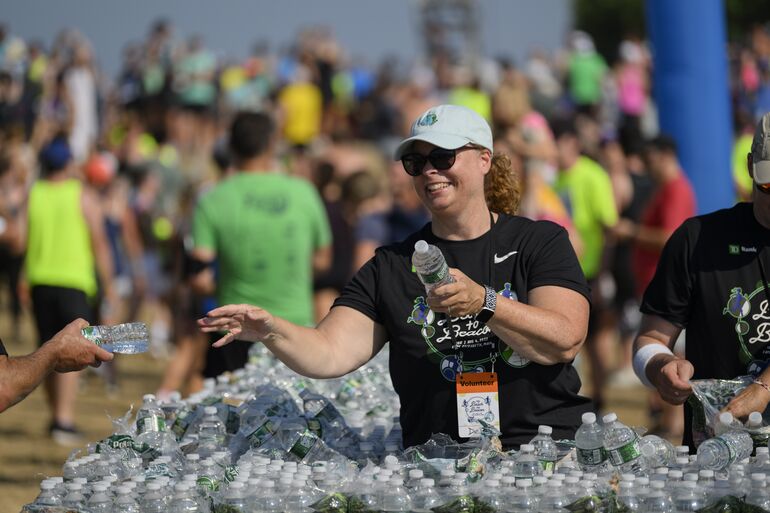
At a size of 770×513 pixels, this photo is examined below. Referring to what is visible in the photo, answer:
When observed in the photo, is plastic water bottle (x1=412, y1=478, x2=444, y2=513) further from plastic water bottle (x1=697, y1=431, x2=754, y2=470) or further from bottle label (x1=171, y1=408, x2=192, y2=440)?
bottle label (x1=171, y1=408, x2=192, y2=440)

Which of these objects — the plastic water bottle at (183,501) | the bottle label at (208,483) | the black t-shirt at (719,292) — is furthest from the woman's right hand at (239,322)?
the black t-shirt at (719,292)

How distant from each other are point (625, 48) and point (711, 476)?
18.6 metres

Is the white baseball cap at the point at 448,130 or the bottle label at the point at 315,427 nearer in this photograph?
the white baseball cap at the point at 448,130

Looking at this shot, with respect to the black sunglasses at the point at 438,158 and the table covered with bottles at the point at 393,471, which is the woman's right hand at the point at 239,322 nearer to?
the table covered with bottles at the point at 393,471

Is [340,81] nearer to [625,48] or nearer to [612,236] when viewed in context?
[625,48]

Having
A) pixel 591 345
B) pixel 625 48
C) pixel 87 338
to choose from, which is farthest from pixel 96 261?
pixel 625 48

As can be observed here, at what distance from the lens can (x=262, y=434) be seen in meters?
4.46

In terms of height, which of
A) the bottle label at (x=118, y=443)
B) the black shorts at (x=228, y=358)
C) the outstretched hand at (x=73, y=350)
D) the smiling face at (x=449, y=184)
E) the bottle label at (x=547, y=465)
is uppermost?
the smiling face at (x=449, y=184)

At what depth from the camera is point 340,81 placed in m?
24.2

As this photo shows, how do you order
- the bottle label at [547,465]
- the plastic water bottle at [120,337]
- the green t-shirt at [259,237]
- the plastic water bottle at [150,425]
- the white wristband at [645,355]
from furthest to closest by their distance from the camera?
the green t-shirt at [259,237], the plastic water bottle at [150,425], the white wristband at [645,355], the plastic water bottle at [120,337], the bottle label at [547,465]

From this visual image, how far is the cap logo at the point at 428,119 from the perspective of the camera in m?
4.23

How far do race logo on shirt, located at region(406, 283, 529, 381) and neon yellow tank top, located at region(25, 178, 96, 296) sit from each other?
18.5 ft

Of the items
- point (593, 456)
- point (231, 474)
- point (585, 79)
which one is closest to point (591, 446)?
point (593, 456)

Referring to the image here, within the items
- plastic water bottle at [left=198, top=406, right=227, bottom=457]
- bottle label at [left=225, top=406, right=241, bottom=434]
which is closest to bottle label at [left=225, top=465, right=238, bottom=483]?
plastic water bottle at [left=198, top=406, right=227, bottom=457]
